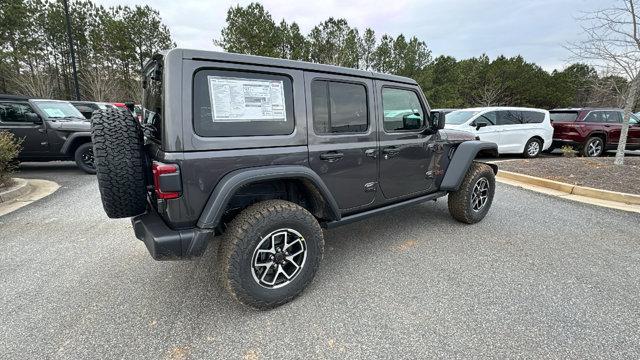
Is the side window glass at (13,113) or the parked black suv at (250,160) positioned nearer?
the parked black suv at (250,160)

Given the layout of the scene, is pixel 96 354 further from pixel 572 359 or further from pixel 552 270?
pixel 552 270

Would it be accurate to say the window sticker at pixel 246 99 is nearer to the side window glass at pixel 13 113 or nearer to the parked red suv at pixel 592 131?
the side window glass at pixel 13 113

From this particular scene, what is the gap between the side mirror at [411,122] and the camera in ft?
10.6

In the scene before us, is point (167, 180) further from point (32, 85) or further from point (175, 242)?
point (32, 85)

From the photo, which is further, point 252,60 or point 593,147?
point 593,147

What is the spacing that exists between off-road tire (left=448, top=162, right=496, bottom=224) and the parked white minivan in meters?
4.96

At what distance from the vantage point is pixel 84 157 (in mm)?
6961

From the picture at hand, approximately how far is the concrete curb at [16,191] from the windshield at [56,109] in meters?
1.92

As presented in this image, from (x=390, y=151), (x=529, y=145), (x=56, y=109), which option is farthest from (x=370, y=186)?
(x=529, y=145)

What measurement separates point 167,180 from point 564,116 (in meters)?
11.9

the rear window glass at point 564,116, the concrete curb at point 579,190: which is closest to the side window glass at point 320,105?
the concrete curb at point 579,190

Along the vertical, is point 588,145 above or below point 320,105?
below

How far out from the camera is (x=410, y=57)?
34062 mm

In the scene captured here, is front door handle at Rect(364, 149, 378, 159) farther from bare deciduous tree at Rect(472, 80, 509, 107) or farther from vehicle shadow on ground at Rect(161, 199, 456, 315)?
bare deciduous tree at Rect(472, 80, 509, 107)
